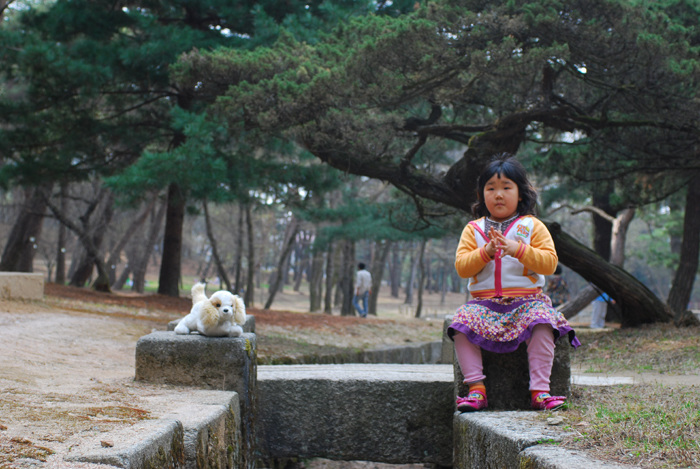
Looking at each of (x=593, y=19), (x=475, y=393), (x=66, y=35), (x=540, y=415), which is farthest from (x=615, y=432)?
(x=66, y=35)

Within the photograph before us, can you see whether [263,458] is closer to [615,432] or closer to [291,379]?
[291,379]

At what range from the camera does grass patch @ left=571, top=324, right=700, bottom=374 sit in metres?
5.59

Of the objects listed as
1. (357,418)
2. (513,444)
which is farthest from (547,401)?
(357,418)

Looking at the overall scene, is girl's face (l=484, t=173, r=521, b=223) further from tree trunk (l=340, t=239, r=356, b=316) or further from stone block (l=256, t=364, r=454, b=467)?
tree trunk (l=340, t=239, r=356, b=316)

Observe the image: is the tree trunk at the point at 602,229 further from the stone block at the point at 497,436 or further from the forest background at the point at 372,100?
the stone block at the point at 497,436

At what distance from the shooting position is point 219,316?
3.67m

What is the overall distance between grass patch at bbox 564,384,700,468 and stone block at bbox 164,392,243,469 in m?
1.54

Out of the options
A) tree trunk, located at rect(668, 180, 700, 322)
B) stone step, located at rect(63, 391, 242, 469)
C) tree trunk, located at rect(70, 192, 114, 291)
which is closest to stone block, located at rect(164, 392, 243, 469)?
stone step, located at rect(63, 391, 242, 469)

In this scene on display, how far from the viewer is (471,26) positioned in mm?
6312

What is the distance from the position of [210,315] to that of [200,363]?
0.30m

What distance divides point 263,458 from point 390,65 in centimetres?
431

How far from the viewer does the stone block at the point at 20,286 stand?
8391 mm

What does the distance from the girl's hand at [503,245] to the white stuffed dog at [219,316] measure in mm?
1653

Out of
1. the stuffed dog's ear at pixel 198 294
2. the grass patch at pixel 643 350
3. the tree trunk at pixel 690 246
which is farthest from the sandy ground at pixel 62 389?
the tree trunk at pixel 690 246
